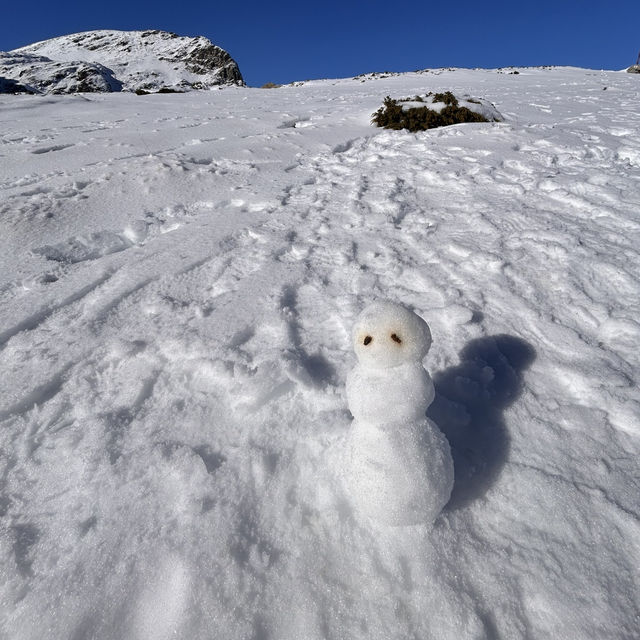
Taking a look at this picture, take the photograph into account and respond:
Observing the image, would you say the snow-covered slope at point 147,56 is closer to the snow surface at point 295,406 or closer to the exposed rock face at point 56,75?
the exposed rock face at point 56,75

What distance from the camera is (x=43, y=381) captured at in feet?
6.16

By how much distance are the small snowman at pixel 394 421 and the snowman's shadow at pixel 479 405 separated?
0.27m

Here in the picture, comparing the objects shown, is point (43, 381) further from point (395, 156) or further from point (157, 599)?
point (395, 156)

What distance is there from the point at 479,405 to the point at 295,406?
855mm

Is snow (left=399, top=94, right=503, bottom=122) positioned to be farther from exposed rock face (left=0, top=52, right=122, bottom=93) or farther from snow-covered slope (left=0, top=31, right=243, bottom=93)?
snow-covered slope (left=0, top=31, right=243, bottom=93)

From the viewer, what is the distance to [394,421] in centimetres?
121

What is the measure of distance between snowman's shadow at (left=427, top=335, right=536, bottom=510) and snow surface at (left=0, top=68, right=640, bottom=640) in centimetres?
1

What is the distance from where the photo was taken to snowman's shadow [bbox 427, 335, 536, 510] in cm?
149

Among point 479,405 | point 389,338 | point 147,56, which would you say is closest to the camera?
point 389,338

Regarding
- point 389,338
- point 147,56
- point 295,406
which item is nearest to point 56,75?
point 147,56

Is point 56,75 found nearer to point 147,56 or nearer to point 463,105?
point 147,56

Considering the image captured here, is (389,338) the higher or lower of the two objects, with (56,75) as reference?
higher

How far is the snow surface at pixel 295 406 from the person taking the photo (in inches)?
46.7

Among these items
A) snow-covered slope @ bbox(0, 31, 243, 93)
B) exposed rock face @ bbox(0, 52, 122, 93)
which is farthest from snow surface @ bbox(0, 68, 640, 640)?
snow-covered slope @ bbox(0, 31, 243, 93)
